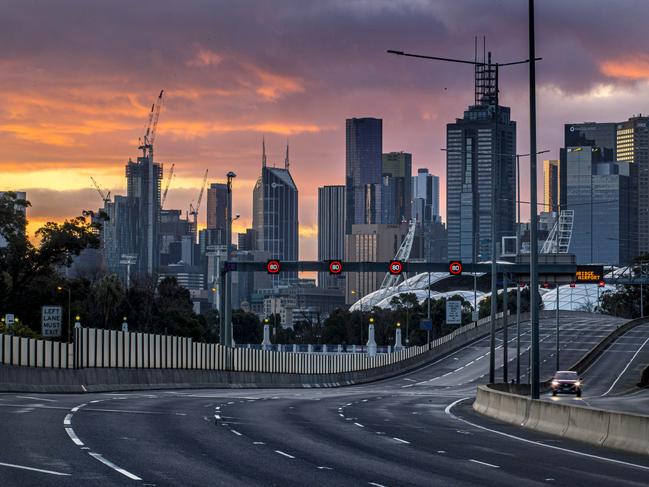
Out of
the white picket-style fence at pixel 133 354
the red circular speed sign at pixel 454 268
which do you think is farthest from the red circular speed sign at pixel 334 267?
the white picket-style fence at pixel 133 354

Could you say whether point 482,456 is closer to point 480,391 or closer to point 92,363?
point 480,391

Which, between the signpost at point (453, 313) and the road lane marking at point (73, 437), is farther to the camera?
the signpost at point (453, 313)

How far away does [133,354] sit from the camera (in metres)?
65.7

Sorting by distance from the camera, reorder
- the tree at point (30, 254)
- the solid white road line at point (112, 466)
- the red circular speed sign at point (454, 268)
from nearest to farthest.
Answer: the solid white road line at point (112, 466), the red circular speed sign at point (454, 268), the tree at point (30, 254)

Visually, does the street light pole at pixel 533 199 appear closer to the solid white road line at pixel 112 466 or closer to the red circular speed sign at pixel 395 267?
the solid white road line at pixel 112 466

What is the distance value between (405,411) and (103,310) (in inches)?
3976

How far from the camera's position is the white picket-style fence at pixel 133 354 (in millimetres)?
54562

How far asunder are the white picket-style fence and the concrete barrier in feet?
67.0

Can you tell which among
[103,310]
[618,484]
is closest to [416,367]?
[103,310]

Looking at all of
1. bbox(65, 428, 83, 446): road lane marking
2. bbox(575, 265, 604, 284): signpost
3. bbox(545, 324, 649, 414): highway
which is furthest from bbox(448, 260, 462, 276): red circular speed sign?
bbox(65, 428, 83, 446): road lane marking

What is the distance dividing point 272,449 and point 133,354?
39.1m

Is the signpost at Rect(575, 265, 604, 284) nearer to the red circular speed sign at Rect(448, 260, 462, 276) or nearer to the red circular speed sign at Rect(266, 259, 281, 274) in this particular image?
the red circular speed sign at Rect(448, 260, 462, 276)

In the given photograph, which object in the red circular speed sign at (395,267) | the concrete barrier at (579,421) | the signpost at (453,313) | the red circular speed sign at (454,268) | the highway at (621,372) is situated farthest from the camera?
the signpost at (453,313)

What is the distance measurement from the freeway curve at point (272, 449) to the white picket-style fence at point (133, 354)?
835 cm
